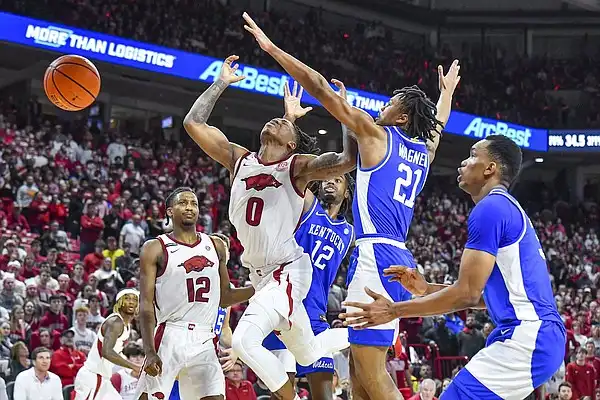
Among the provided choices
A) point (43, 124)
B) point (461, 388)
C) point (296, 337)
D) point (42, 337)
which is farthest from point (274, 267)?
point (43, 124)

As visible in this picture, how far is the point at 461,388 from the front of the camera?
14.2 ft

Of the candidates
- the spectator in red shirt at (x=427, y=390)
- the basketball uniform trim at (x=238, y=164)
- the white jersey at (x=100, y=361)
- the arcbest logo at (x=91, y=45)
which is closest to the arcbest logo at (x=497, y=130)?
the arcbest logo at (x=91, y=45)

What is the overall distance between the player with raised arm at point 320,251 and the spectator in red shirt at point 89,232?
9238mm

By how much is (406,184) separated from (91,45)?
16147 millimetres

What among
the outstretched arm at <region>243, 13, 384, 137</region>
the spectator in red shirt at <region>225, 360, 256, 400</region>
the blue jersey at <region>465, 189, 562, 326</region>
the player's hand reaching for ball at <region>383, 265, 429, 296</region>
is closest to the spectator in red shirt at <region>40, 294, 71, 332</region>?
the spectator in red shirt at <region>225, 360, 256, 400</region>

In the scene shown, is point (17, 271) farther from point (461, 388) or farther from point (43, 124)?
point (461, 388)

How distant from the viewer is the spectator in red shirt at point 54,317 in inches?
483

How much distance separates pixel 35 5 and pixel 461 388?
18498 millimetres

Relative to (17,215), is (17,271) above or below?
below

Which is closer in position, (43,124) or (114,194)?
(114,194)

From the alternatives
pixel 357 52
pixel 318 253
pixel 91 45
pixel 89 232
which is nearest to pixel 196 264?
pixel 318 253

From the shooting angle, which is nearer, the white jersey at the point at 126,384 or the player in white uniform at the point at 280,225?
the player in white uniform at the point at 280,225

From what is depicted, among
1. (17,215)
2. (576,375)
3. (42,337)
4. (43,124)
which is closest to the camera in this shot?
(42,337)

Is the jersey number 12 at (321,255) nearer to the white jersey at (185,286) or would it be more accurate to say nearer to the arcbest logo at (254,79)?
the white jersey at (185,286)
